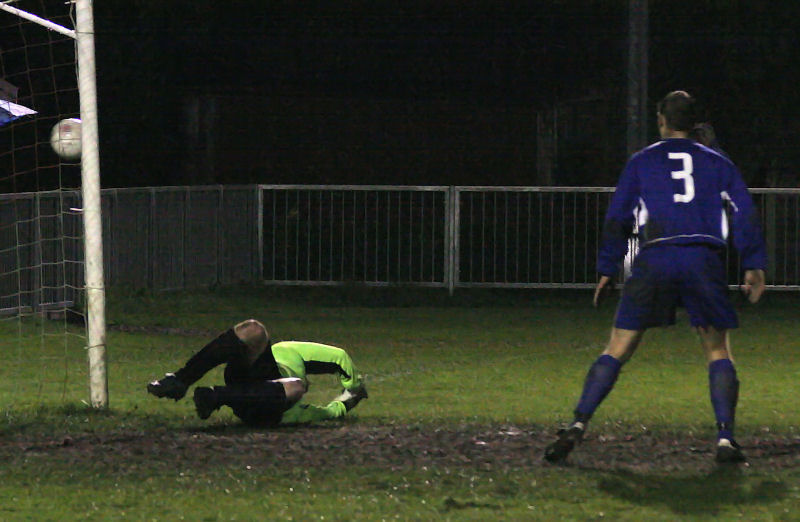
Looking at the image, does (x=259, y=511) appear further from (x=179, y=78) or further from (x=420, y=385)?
(x=179, y=78)

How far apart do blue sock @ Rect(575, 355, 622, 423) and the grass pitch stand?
0.85 ft

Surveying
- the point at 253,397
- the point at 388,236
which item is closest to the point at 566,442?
the point at 253,397

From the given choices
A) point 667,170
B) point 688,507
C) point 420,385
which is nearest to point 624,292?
point 667,170

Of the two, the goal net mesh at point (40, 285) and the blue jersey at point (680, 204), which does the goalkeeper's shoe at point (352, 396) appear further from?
the blue jersey at point (680, 204)

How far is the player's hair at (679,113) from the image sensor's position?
27.1 feet

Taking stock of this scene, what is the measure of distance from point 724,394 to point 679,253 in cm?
74

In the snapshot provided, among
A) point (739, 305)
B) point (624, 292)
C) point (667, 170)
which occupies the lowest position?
point (739, 305)

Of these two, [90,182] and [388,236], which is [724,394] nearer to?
[90,182]

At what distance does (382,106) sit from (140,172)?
16.2 ft

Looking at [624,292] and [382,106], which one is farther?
[382,106]

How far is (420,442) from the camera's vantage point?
8875 millimetres

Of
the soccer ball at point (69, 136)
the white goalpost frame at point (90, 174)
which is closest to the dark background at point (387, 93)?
the soccer ball at point (69, 136)

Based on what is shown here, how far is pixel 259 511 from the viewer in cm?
711

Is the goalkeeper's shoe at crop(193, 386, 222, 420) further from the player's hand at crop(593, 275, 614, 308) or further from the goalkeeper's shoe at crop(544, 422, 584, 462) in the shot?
the player's hand at crop(593, 275, 614, 308)
